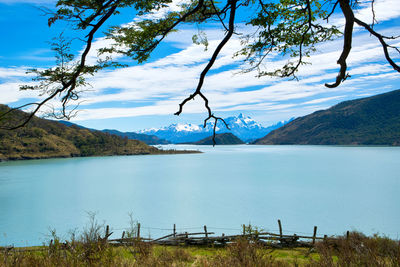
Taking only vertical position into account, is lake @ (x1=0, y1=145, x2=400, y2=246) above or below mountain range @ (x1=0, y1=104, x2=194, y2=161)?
below

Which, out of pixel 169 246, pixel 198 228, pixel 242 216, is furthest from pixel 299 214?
pixel 169 246

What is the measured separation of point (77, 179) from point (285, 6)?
76855mm

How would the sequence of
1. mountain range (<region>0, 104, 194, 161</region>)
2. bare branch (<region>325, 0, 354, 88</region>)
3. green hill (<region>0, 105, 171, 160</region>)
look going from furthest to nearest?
green hill (<region>0, 105, 171, 160</region>), mountain range (<region>0, 104, 194, 161</region>), bare branch (<region>325, 0, 354, 88</region>)

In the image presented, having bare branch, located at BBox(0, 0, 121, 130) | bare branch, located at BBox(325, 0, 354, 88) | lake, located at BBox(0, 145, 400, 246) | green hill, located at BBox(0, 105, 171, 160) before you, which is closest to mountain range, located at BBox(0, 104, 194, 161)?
green hill, located at BBox(0, 105, 171, 160)

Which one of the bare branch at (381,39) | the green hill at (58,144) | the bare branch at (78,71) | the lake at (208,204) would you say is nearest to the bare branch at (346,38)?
the bare branch at (381,39)

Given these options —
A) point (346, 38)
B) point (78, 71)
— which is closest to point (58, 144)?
point (78, 71)

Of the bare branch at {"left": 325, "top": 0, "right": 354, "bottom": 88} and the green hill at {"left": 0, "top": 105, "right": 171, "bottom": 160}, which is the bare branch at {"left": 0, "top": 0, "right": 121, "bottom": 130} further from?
the green hill at {"left": 0, "top": 105, "right": 171, "bottom": 160}

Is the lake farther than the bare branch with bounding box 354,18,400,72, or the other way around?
the lake

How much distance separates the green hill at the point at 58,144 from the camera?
451ft

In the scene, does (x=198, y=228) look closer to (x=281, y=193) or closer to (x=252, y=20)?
(x=281, y=193)

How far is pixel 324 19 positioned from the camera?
19.4 ft

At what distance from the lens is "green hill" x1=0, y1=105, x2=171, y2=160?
13750cm

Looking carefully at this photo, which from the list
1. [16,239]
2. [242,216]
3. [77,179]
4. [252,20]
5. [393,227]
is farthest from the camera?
[77,179]

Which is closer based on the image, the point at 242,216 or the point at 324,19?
the point at 324,19
